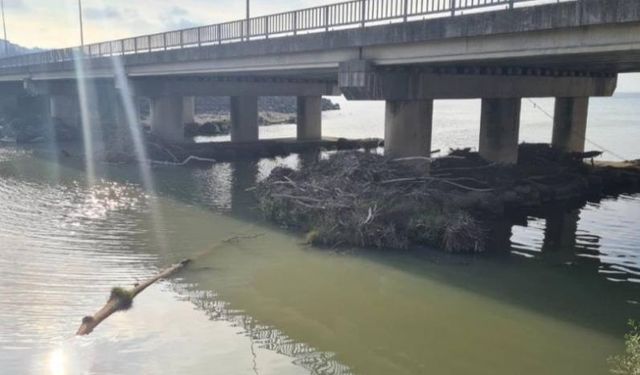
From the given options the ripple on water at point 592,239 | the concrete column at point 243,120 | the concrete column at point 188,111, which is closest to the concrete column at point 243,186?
the concrete column at point 243,120

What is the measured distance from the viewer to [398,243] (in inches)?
599

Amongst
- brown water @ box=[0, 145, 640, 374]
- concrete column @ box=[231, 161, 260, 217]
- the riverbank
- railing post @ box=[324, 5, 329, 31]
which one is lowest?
brown water @ box=[0, 145, 640, 374]

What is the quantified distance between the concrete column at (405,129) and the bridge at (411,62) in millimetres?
37

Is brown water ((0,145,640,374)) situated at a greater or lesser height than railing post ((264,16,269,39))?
lesser

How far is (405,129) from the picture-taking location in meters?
20.3

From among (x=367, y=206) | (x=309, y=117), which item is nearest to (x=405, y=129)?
(x=367, y=206)

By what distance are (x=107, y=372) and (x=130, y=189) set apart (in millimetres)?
16932

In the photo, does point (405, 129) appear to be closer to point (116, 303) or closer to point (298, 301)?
point (298, 301)

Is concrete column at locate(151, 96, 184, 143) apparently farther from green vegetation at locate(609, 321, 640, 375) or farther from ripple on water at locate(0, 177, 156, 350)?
green vegetation at locate(609, 321, 640, 375)

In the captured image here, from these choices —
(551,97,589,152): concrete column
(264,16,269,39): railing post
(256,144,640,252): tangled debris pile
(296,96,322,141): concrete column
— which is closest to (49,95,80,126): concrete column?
(296,96,322,141): concrete column

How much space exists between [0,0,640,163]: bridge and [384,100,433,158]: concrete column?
0.04m

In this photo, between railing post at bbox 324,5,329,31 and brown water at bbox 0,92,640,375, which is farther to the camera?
railing post at bbox 324,5,329,31

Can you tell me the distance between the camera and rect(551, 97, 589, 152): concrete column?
2929 centimetres

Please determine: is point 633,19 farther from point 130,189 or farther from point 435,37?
point 130,189
